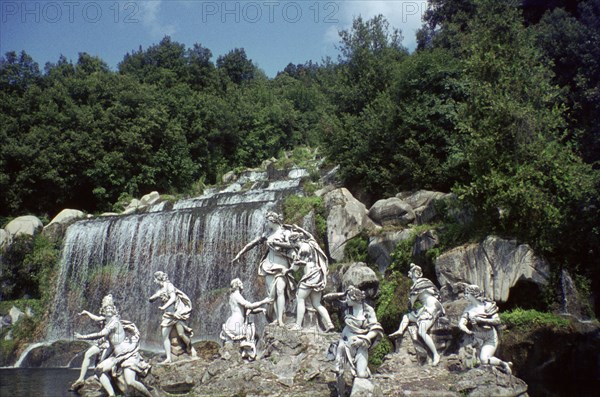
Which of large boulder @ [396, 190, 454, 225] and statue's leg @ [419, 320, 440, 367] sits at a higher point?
large boulder @ [396, 190, 454, 225]

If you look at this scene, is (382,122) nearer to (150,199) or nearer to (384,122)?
(384,122)

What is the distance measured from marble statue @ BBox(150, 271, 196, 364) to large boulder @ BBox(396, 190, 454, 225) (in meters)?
10.1

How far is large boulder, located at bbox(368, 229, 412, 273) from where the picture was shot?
20.3 meters

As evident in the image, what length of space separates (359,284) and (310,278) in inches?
217

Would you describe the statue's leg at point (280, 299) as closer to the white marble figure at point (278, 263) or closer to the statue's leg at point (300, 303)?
the white marble figure at point (278, 263)

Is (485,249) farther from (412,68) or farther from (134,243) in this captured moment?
(134,243)

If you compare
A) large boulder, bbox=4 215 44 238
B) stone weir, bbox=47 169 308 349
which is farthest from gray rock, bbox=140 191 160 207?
large boulder, bbox=4 215 44 238

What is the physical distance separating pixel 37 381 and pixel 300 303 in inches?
341

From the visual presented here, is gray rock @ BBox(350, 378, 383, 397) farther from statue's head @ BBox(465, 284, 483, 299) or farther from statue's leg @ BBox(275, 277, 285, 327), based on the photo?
statue's leg @ BBox(275, 277, 285, 327)

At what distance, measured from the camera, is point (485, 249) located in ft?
57.0

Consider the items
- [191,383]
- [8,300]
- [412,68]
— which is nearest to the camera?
[191,383]

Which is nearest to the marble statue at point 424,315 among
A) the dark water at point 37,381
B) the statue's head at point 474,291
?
the statue's head at point 474,291

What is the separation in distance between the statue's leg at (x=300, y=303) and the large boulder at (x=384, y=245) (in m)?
7.68

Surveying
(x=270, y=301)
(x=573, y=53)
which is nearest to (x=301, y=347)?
(x=270, y=301)
